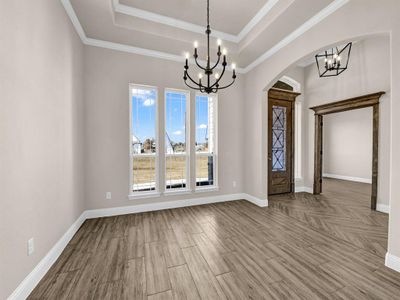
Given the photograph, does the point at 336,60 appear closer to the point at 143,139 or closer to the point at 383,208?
the point at 383,208

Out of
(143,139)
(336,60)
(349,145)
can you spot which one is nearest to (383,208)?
(336,60)

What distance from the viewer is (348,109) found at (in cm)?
440

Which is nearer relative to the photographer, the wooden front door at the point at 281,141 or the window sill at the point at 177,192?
the window sill at the point at 177,192

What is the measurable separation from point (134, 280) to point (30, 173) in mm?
1485

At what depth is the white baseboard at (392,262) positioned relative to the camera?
6.30 ft

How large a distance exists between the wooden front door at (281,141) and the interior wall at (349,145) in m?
4.05

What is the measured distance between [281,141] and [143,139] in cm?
382

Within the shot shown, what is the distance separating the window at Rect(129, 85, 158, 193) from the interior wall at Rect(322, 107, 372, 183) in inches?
315

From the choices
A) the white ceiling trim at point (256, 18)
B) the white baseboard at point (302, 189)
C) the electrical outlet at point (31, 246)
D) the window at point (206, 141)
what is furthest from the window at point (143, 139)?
the white baseboard at point (302, 189)

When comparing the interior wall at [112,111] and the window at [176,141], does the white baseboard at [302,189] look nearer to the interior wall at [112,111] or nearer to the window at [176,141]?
the window at [176,141]

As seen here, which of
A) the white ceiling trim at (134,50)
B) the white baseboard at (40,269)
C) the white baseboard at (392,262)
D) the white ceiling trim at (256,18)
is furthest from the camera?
the white ceiling trim at (134,50)

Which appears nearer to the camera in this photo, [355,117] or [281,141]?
[281,141]

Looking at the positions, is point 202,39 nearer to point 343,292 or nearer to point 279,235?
point 279,235

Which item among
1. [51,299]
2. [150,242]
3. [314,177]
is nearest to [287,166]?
[314,177]
